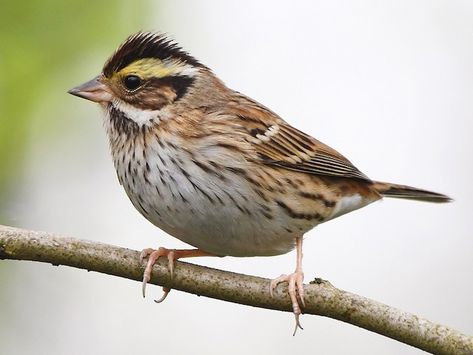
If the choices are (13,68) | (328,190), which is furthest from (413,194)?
(13,68)

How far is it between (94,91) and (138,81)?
27 centimetres

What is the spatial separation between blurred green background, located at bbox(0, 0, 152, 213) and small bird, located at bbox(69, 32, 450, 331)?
412 mm

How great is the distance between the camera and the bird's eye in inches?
216

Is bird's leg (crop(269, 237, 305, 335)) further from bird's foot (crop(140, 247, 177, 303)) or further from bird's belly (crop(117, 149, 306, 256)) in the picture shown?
bird's foot (crop(140, 247, 177, 303))

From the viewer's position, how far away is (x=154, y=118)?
542 centimetres

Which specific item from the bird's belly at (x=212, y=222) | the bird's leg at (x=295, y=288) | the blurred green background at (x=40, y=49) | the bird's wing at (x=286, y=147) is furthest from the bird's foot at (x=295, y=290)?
the blurred green background at (x=40, y=49)

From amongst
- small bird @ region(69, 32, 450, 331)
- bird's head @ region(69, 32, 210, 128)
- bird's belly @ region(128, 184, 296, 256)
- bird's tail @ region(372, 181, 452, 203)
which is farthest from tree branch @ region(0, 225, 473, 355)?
bird's tail @ region(372, 181, 452, 203)

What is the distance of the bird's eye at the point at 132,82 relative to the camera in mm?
5492

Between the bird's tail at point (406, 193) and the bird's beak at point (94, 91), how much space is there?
2134mm

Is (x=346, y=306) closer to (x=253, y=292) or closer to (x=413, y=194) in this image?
(x=253, y=292)

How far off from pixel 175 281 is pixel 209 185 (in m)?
0.68

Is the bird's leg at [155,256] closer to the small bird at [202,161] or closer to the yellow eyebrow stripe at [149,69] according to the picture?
the small bird at [202,161]

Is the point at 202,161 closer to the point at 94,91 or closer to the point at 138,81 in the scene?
the point at 138,81

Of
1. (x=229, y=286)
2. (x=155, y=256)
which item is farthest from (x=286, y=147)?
(x=229, y=286)
